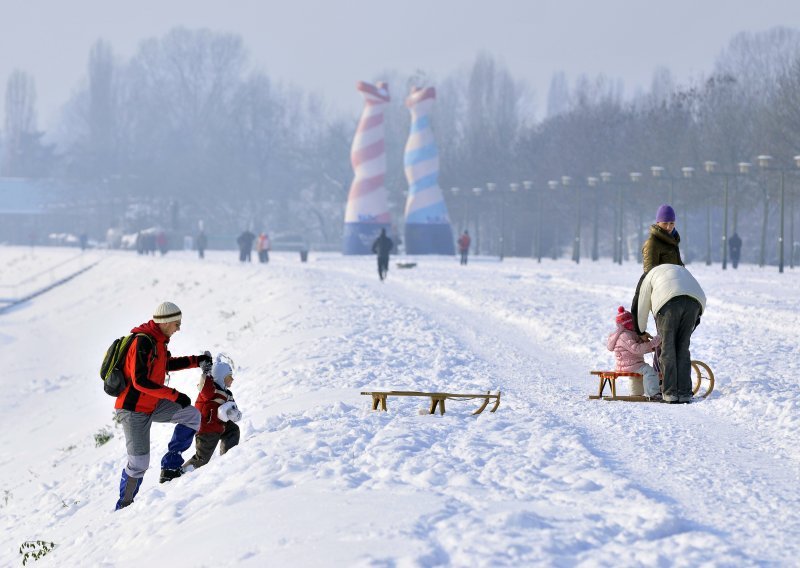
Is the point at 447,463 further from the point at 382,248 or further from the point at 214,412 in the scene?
the point at 382,248

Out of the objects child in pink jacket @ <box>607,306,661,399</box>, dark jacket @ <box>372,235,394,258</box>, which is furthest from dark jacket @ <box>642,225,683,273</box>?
dark jacket @ <box>372,235,394,258</box>

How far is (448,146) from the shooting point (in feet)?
282

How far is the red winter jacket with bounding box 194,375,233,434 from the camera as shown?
9.25 metres

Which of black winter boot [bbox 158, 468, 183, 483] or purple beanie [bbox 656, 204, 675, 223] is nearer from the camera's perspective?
black winter boot [bbox 158, 468, 183, 483]

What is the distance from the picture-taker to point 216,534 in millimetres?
7062

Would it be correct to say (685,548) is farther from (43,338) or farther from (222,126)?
(222,126)

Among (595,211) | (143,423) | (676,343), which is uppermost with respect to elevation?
(595,211)

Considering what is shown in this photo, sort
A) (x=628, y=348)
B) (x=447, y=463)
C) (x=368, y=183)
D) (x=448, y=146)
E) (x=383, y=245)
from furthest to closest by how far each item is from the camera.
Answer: (x=448, y=146) < (x=368, y=183) < (x=383, y=245) < (x=628, y=348) < (x=447, y=463)

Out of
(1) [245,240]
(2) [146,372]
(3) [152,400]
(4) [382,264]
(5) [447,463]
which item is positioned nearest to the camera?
(5) [447,463]

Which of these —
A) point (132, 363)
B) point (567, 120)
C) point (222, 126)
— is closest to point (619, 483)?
point (132, 363)

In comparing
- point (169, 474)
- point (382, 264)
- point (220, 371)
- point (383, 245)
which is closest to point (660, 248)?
point (220, 371)

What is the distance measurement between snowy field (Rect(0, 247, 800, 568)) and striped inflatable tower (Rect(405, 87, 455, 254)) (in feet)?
105

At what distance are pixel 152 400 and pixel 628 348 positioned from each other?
167 inches

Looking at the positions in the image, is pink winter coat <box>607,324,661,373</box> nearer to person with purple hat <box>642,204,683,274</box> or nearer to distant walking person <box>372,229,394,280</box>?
person with purple hat <box>642,204,683,274</box>
